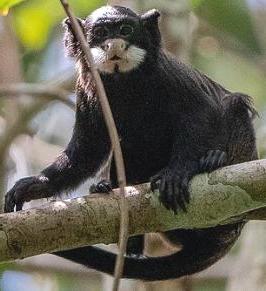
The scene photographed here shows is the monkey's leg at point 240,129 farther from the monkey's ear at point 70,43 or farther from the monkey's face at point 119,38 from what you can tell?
the monkey's ear at point 70,43

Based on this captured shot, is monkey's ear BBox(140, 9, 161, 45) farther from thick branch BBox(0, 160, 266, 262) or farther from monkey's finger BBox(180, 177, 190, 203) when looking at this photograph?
thick branch BBox(0, 160, 266, 262)

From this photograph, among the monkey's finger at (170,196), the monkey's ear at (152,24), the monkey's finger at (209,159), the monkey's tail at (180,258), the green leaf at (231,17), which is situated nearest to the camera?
the monkey's finger at (170,196)

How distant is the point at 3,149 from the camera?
467 cm

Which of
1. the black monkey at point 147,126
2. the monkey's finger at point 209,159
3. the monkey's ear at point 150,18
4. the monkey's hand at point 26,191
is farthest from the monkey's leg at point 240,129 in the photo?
the monkey's hand at point 26,191

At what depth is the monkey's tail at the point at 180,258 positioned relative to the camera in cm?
361

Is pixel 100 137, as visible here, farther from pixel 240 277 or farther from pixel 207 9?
pixel 207 9

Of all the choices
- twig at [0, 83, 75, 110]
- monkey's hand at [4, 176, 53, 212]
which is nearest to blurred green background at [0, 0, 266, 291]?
twig at [0, 83, 75, 110]

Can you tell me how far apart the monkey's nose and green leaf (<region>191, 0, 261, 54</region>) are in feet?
5.55

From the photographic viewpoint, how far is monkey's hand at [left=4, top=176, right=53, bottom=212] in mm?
3629

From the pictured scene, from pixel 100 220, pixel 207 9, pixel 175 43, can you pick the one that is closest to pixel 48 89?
pixel 175 43

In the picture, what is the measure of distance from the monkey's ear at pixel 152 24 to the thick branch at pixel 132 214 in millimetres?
838

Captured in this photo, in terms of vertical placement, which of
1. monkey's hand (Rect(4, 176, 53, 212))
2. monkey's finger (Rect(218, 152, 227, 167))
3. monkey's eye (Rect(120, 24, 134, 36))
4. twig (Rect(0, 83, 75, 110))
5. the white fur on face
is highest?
monkey's eye (Rect(120, 24, 134, 36))

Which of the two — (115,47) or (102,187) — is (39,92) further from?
(102,187)

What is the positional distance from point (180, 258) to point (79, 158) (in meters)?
0.59
